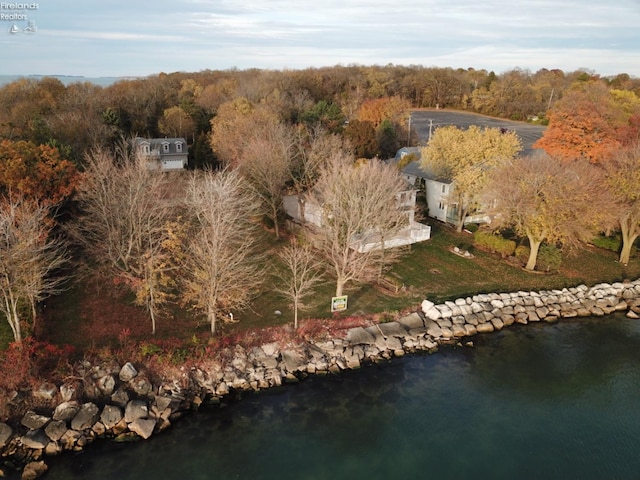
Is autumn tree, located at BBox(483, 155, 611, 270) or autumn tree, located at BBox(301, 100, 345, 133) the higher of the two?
autumn tree, located at BBox(301, 100, 345, 133)

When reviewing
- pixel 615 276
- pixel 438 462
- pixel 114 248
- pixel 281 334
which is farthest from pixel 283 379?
pixel 615 276

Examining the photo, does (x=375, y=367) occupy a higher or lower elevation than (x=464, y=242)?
lower

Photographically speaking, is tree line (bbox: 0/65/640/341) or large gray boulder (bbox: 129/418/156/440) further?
tree line (bbox: 0/65/640/341)

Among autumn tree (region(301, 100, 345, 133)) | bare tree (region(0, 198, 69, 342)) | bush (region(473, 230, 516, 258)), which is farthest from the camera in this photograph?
autumn tree (region(301, 100, 345, 133))

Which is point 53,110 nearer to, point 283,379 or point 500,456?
point 283,379

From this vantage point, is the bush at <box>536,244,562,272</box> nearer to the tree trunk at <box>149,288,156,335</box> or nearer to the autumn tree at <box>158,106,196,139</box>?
the tree trunk at <box>149,288,156,335</box>

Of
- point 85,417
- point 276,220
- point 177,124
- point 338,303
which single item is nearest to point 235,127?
point 177,124

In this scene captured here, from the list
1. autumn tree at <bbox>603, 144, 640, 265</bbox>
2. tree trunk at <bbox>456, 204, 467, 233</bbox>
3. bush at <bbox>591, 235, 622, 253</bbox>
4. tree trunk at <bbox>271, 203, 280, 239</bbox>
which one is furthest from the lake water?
tree trunk at <bbox>271, 203, 280, 239</bbox>
